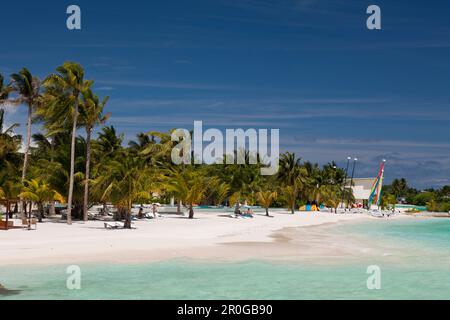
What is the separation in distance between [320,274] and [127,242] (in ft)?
36.0

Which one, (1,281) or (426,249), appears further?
(426,249)

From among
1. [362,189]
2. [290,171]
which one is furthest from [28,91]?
[362,189]

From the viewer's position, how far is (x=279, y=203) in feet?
306

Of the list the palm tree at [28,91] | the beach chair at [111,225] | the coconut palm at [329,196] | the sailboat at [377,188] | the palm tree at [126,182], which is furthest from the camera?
the sailboat at [377,188]

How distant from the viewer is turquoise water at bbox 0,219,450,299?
14664 millimetres

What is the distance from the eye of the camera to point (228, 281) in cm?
1661

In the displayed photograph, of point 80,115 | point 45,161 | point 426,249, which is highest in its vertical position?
point 80,115

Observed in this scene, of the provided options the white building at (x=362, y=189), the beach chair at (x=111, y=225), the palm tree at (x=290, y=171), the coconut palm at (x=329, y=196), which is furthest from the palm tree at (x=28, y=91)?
the white building at (x=362, y=189)

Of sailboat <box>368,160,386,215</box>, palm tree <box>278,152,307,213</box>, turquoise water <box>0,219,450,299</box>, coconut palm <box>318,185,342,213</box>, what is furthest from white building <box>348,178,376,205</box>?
turquoise water <box>0,219,450,299</box>

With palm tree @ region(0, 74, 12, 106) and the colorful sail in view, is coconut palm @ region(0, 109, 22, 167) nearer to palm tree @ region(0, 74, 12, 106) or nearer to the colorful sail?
palm tree @ region(0, 74, 12, 106)

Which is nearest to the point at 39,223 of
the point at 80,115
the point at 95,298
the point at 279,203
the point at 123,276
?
the point at 80,115

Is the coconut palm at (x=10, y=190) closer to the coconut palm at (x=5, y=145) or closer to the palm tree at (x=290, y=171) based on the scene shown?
the coconut palm at (x=5, y=145)

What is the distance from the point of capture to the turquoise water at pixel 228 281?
48.1 feet
